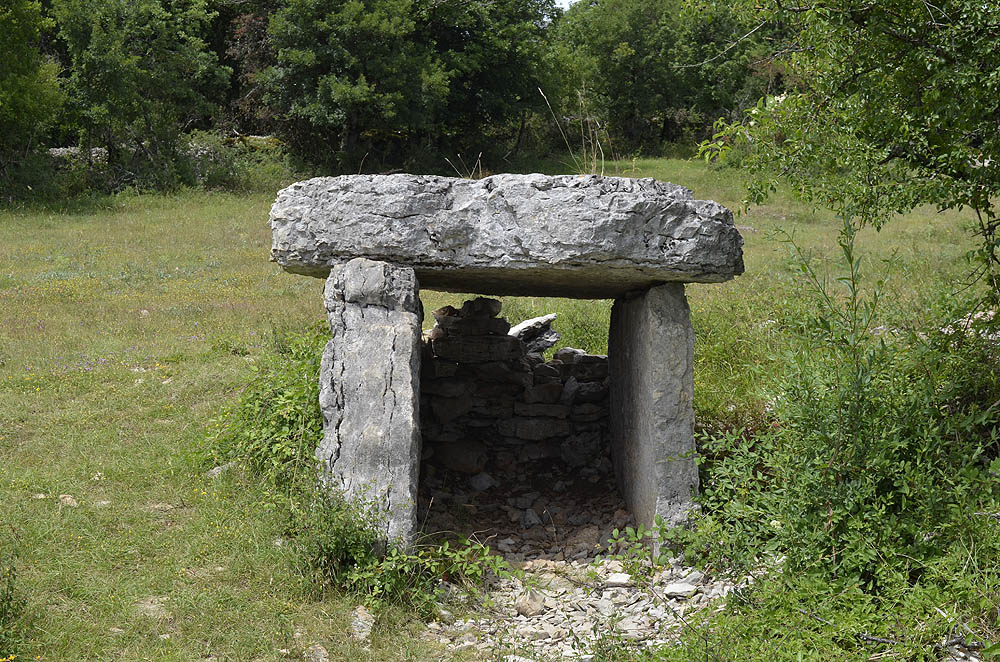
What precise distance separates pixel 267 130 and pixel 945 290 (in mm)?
19966

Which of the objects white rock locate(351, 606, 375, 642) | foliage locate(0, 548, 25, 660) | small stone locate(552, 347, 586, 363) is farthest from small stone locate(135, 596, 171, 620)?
small stone locate(552, 347, 586, 363)

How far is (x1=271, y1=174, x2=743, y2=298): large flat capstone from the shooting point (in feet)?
14.5

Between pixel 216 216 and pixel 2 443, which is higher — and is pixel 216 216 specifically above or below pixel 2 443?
above

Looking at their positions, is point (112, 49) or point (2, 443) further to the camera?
point (112, 49)

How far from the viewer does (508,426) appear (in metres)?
6.67

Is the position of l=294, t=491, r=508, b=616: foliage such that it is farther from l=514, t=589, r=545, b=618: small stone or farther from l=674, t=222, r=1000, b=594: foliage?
l=674, t=222, r=1000, b=594: foliage

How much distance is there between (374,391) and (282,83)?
669 inches

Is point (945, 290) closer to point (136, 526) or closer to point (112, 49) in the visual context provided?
point (136, 526)

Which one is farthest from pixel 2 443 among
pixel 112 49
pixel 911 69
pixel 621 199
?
pixel 112 49

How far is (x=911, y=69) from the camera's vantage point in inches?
174

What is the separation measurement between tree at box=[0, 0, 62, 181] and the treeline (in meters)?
0.03

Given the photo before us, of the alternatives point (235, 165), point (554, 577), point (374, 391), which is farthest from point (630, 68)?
point (554, 577)

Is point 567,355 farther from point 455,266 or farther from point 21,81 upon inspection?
point 21,81

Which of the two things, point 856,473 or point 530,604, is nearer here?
point 856,473
